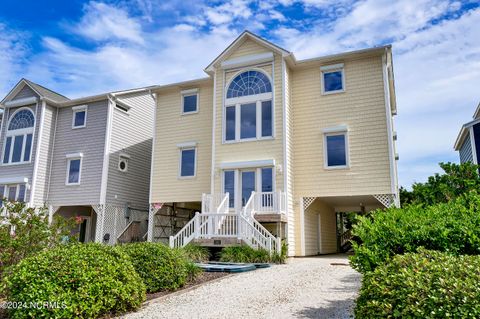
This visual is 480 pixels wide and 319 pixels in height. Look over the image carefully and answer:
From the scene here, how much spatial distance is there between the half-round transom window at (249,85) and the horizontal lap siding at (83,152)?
299 inches

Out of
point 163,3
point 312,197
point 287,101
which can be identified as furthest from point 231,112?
point 163,3

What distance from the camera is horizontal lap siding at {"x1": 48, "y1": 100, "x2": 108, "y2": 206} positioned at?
1972cm

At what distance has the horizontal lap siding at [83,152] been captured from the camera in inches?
776

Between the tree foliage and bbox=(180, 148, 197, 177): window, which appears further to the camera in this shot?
A: bbox=(180, 148, 197, 177): window

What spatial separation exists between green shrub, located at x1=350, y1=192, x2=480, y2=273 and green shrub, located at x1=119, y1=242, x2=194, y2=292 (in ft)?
13.3

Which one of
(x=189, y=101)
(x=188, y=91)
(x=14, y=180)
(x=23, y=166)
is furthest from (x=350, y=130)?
(x=14, y=180)

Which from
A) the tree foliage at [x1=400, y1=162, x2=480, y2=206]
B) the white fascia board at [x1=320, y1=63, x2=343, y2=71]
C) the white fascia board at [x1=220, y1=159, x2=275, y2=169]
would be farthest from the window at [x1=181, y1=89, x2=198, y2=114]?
the tree foliage at [x1=400, y1=162, x2=480, y2=206]

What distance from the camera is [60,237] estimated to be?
25.6ft

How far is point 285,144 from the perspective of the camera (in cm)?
1570

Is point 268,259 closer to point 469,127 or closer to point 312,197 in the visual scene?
point 312,197

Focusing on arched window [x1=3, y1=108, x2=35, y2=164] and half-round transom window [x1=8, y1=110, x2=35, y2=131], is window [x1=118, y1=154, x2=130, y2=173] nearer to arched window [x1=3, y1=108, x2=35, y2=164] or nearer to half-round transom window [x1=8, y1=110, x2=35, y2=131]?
arched window [x1=3, y1=108, x2=35, y2=164]

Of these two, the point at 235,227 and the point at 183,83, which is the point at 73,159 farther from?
the point at 235,227

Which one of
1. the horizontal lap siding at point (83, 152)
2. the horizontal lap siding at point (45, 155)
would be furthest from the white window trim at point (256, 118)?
the horizontal lap siding at point (45, 155)

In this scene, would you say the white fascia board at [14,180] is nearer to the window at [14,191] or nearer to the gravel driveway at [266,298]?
the window at [14,191]
